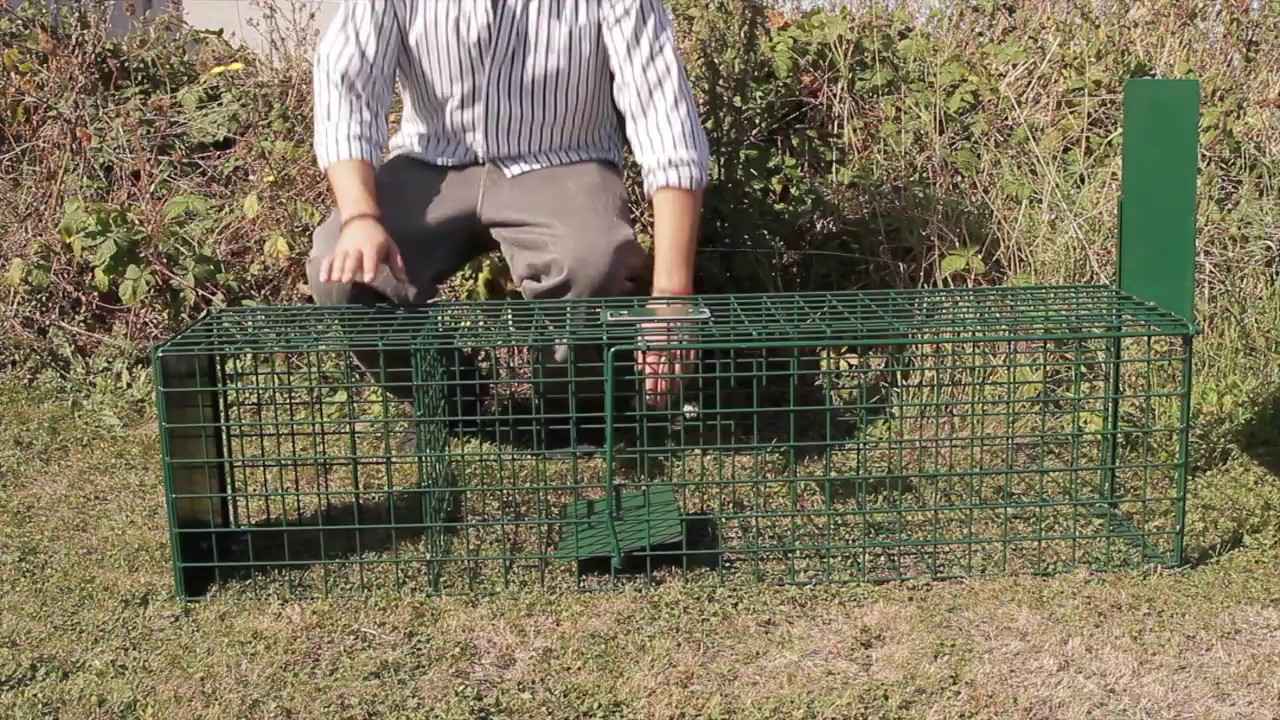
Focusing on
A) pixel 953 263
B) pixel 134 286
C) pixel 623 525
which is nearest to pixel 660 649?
pixel 623 525

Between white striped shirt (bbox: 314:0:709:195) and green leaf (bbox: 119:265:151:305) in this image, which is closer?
white striped shirt (bbox: 314:0:709:195)

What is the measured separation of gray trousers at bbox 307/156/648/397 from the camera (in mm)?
3332

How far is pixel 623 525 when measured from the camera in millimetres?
2979

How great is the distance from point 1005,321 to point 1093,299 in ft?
1.26

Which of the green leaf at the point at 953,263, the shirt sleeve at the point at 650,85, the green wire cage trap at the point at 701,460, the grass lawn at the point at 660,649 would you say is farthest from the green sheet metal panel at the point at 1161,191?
the green leaf at the point at 953,263

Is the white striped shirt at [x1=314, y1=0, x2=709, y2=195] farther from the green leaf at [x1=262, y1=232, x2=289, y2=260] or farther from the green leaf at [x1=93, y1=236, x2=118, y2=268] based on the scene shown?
the green leaf at [x1=93, y1=236, x2=118, y2=268]

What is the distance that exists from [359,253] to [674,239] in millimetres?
714

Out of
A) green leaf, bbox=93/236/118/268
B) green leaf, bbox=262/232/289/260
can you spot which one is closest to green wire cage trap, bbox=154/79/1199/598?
green leaf, bbox=262/232/289/260

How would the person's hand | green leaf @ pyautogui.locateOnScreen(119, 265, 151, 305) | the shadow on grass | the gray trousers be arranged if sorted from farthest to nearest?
green leaf @ pyautogui.locateOnScreen(119, 265, 151, 305), the shadow on grass, the gray trousers, the person's hand

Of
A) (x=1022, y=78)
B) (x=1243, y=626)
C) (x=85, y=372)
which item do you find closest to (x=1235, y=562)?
(x=1243, y=626)

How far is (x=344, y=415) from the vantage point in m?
4.16

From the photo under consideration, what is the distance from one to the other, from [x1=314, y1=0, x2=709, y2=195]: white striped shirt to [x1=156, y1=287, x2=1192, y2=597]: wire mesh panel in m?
0.42

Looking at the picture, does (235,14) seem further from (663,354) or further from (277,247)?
(663,354)

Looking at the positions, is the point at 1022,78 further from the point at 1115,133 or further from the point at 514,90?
the point at 514,90
